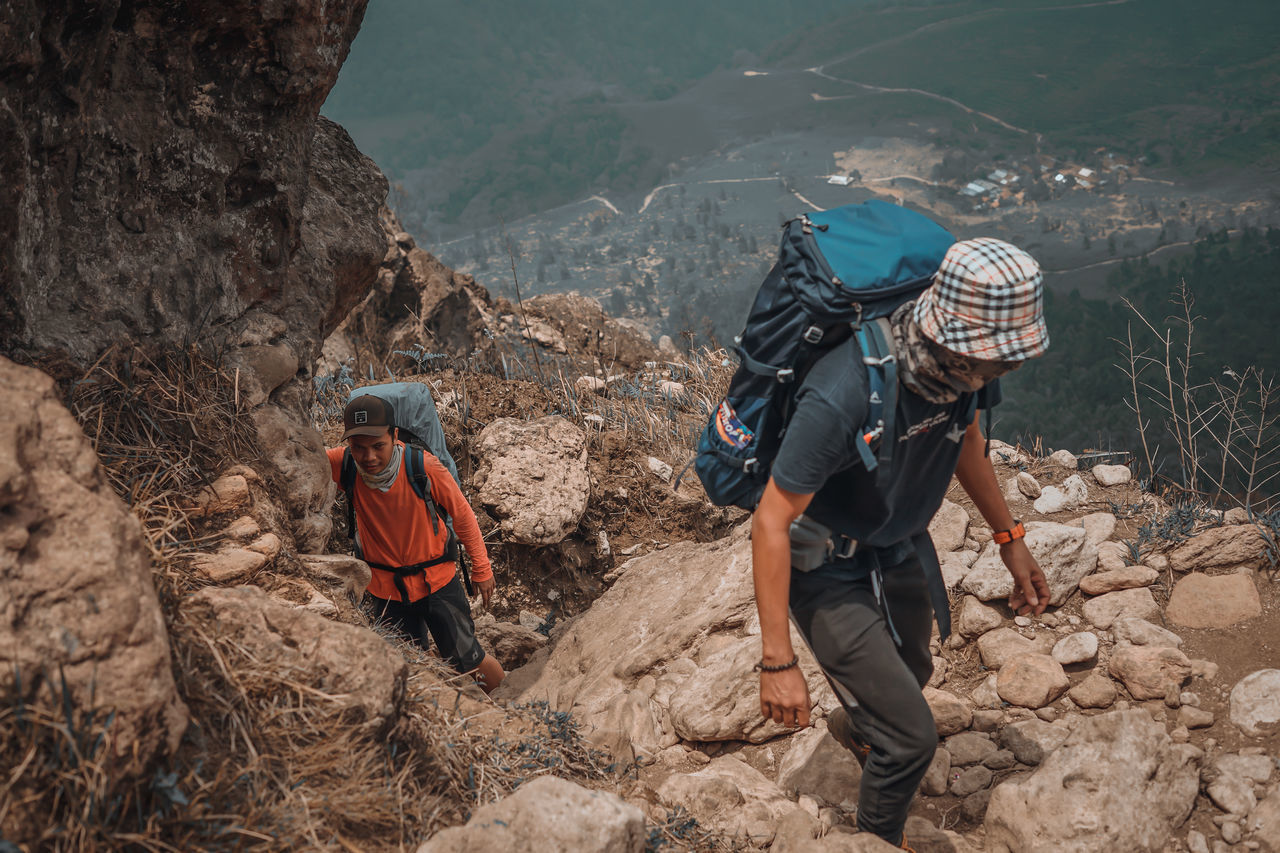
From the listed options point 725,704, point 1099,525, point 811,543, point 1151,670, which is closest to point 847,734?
point 725,704

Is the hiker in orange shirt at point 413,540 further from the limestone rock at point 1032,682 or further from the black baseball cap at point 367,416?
the limestone rock at point 1032,682

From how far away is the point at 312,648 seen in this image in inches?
83.5

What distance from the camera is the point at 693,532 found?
18.5ft

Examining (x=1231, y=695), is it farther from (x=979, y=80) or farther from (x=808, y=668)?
(x=979, y=80)

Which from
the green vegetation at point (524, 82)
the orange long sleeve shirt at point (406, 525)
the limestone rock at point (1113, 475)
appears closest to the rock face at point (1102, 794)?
the limestone rock at point (1113, 475)

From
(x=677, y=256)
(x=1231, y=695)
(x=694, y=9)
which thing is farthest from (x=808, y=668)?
(x=694, y=9)

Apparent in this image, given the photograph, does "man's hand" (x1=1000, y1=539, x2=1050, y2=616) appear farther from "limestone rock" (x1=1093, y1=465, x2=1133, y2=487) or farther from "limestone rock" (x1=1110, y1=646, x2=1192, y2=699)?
"limestone rock" (x1=1093, y1=465, x2=1133, y2=487)

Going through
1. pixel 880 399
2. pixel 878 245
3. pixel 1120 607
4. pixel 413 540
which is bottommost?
pixel 1120 607

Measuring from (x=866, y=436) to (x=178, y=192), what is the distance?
2.74 m

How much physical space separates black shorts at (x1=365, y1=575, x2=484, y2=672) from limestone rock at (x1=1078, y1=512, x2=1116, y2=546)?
9.86 feet

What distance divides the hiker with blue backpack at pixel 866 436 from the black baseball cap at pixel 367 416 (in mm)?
1781

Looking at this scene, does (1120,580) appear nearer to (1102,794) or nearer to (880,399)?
(1102,794)

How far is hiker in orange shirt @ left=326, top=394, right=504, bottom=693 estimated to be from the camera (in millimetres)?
3773

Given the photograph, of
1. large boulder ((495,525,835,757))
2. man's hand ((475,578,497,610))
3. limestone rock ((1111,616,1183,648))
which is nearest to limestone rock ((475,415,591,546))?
large boulder ((495,525,835,757))
